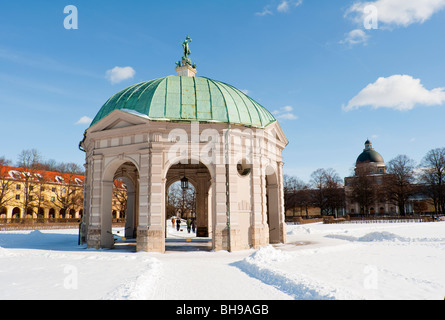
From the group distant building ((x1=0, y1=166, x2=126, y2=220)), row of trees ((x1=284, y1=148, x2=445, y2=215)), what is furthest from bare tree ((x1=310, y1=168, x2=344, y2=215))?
distant building ((x1=0, y1=166, x2=126, y2=220))

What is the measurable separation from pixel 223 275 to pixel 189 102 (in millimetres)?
11513

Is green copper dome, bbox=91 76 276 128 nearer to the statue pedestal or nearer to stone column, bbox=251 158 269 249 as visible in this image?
stone column, bbox=251 158 269 249

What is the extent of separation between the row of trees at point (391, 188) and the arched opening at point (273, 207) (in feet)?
174

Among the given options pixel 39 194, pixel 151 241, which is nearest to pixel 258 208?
pixel 151 241

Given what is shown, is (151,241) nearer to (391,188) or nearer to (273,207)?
(273,207)

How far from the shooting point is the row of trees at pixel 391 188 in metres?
65.4

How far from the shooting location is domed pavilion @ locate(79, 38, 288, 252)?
1850cm

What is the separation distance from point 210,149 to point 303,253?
25.4ft

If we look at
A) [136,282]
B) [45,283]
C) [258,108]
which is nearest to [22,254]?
[45,283]

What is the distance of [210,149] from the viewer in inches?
757

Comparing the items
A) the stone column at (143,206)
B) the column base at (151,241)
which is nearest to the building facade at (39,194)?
the stone column at (143,206)

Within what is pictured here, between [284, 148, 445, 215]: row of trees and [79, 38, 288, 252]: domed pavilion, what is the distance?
5674cm

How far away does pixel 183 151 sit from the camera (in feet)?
62.0
